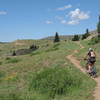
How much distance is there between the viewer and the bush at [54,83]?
1135 cm

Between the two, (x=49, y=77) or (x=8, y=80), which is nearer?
(x=49, y=77)

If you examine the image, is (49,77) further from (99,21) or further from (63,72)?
(99,21)

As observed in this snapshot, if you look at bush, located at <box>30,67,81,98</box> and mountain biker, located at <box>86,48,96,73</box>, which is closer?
bush, located at <box>30,67,81,98</box>

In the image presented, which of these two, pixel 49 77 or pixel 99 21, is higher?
pixel 99 21

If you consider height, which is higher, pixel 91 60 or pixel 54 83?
pixel 91 60

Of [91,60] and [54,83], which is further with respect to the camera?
[91,60]

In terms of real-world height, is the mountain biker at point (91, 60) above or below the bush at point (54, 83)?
above

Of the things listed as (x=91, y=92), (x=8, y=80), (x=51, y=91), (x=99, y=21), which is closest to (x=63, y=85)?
(x=51, y=91)

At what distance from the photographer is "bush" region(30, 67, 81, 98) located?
37.2ft

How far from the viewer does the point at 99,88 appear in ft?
38.6

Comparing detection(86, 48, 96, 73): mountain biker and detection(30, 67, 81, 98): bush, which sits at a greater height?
detection(86, 48, 96, 73): mountain biker

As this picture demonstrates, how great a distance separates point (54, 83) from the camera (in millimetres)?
11820

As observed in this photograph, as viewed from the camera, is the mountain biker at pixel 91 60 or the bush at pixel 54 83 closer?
the bush at pixel 54 83

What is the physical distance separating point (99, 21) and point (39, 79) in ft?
206
